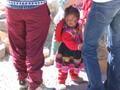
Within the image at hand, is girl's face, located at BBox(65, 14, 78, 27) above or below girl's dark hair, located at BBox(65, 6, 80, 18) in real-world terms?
below

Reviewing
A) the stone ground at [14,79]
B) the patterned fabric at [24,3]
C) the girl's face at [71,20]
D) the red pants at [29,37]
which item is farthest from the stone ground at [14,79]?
the patterned fabric at [24,3]

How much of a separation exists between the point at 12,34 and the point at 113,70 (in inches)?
39.9

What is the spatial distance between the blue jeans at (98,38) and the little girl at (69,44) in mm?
419

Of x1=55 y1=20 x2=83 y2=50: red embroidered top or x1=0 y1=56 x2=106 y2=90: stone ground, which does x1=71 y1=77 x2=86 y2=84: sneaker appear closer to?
x1=0 y1=56 x2=106 y2=90: stone ground

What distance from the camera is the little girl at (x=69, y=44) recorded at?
3471mm

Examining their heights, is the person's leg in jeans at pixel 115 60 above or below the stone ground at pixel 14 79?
above

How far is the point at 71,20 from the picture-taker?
348cm

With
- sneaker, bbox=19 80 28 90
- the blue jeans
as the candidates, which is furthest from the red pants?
the blue jeans

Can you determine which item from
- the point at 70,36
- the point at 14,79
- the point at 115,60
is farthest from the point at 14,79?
the point at 115,60

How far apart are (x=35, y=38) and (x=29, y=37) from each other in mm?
56

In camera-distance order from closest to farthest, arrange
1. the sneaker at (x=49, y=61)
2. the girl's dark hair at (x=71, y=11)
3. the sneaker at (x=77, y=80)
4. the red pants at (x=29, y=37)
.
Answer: the red pants at (x=29, y=37) → the girl's dark hair at (x=71, y=11) → the sneaker at (x=77, y=80) → the sneaker at (x=49, y=61)

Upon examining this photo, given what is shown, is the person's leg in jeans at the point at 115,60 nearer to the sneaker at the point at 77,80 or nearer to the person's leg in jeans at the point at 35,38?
the sneaker at the point at 77,80

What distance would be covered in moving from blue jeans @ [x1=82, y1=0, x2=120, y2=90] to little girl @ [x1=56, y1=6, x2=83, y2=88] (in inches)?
16.5

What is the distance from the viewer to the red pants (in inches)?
126
